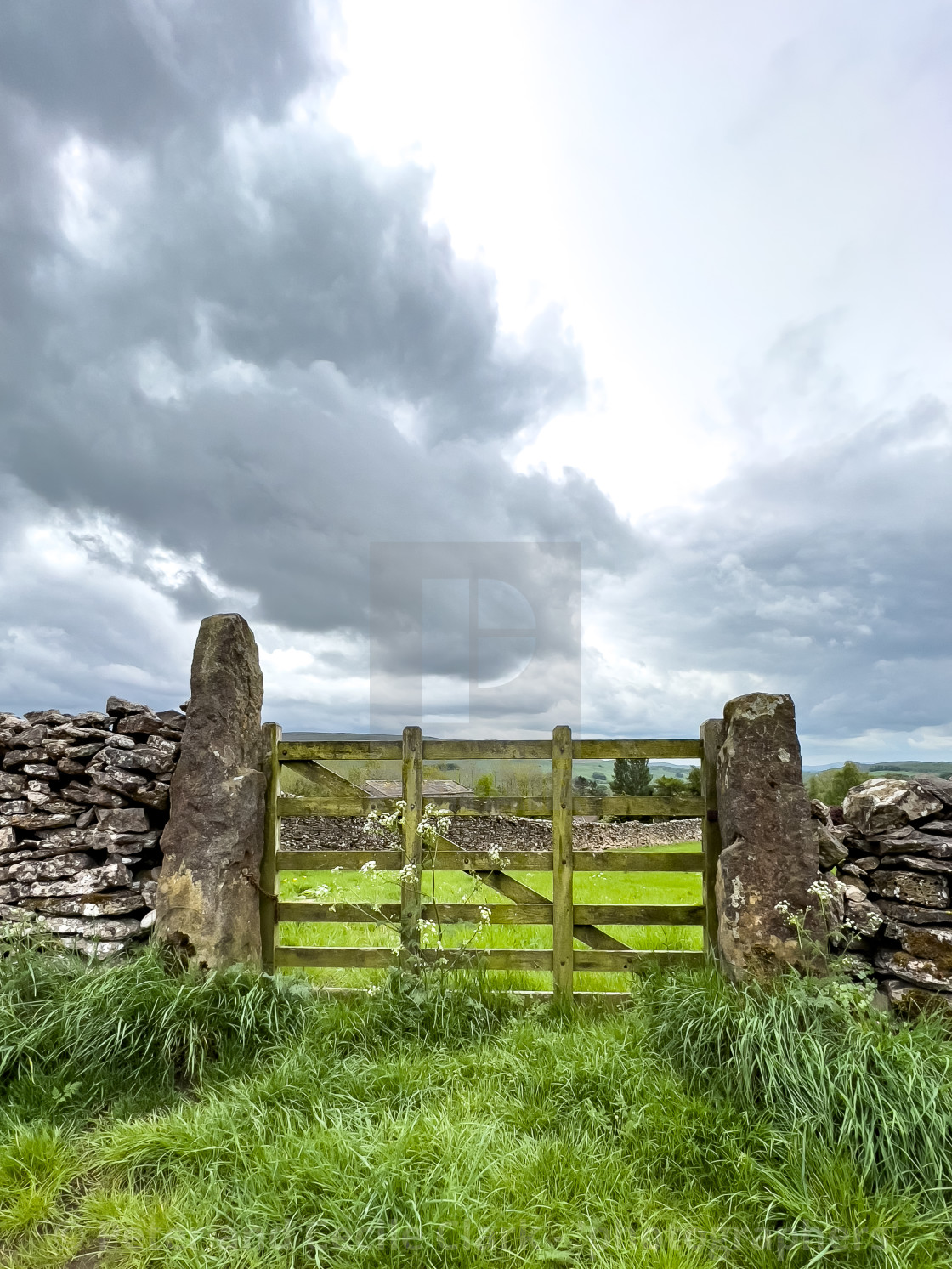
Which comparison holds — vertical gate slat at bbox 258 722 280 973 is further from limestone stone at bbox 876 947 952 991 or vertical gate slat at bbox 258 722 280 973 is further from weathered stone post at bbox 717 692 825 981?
limestone stone at bbox 876 947 952 991

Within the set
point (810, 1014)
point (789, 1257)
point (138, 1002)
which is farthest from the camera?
point (138, 1002)

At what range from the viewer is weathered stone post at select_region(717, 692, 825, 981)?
17.0 ft

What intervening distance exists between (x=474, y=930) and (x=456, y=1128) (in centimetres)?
216

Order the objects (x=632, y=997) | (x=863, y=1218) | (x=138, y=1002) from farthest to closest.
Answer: (x=632, y=997) → (x=138, y=1002) → (x=863, y=1218)

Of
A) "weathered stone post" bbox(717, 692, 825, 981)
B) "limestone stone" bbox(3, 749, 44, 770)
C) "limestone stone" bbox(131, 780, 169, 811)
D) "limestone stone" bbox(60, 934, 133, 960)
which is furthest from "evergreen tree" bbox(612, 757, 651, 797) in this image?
"limestone stone" bbox(3, 749, 44, 770)

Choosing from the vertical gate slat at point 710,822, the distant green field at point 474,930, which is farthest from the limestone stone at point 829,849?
the distant green field at point 474,930

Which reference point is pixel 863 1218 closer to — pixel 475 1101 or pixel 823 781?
pixel 475 1101

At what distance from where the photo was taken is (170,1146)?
3.87 m

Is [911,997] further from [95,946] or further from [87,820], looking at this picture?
[87,820]

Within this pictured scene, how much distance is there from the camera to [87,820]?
6082 mm

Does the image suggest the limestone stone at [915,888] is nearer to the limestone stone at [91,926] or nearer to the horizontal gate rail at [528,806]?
the horizontal gate rail at [528,806]

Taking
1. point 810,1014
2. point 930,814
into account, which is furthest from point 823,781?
point 810,1014

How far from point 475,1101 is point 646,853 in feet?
7.65

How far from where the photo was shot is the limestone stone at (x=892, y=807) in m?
5.62
